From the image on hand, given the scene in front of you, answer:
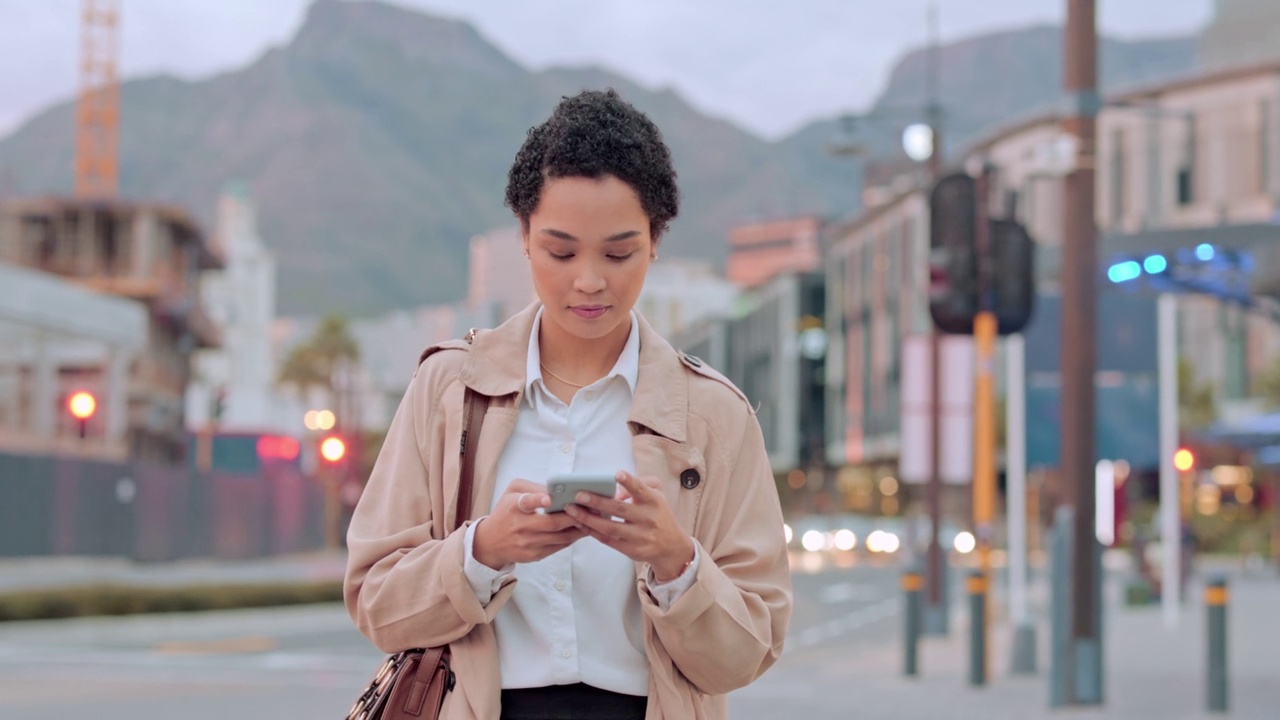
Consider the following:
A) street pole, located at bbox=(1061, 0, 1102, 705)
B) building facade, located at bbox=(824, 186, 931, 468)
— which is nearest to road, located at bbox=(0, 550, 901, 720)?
street pole, located at bbox=(1061, 0, 1102, 705)

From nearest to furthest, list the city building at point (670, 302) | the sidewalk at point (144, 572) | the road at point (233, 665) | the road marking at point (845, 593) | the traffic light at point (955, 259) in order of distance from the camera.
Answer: the city building at point (670, 302) < the traffic light at point (955, 259) < the road at point (233, 665) < the sidewalk at point (144, 572) < the road marking at point (845, 593)

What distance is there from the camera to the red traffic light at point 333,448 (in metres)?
28.8

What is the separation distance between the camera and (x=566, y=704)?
267 centimetres

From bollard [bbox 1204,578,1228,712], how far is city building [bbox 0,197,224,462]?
2388 inches

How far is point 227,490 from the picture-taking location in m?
49.3

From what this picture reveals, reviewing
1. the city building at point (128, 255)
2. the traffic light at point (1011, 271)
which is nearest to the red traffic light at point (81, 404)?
the traffic light at point (1011, 271)

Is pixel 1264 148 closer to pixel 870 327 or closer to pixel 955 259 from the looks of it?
pixel 870 327

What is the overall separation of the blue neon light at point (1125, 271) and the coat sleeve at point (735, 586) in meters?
11.7

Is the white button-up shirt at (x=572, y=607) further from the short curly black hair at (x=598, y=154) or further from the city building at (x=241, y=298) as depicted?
the city building at (x=241, y=298)

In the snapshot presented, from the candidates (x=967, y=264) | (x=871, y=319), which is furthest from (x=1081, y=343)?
(x=871, y=319)

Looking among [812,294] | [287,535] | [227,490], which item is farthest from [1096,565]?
[812,294]

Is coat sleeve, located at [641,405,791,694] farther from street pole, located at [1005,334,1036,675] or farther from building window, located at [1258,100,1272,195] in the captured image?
building window, located at [1258,100,1272,195]

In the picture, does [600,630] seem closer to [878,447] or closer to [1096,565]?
[1096,565]

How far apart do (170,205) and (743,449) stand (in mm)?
73384
